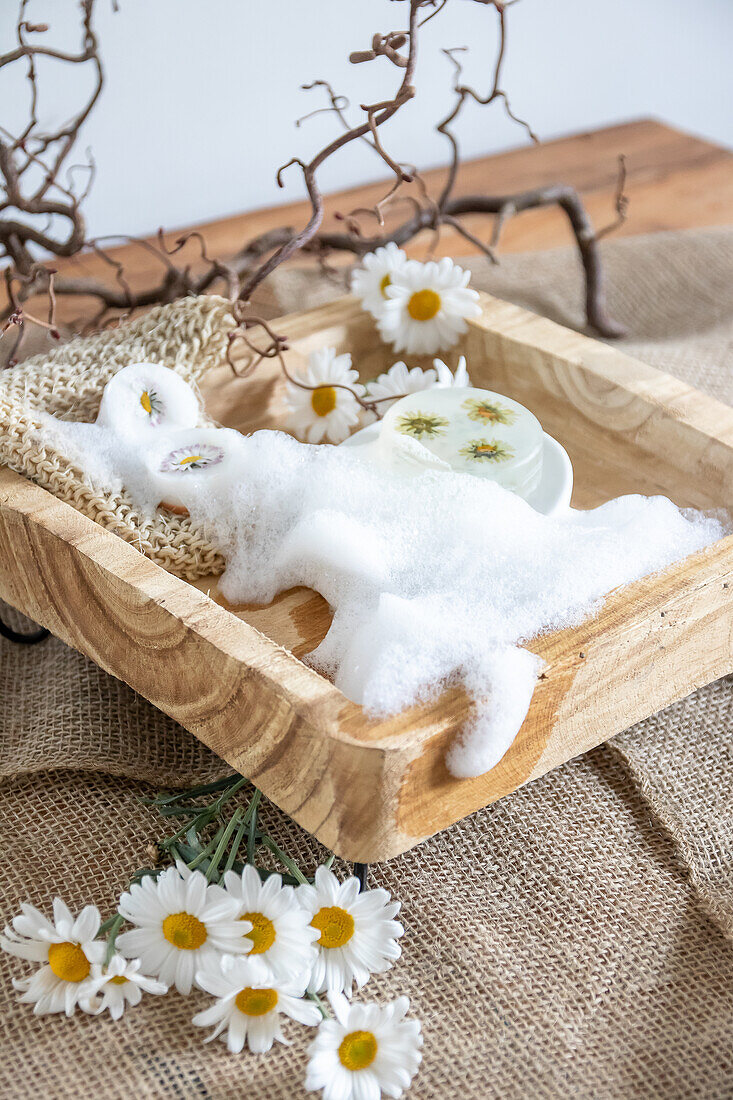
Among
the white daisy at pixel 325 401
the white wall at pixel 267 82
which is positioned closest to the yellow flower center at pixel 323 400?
the white daisy at pixel 325 401

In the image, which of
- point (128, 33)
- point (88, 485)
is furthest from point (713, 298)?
point (88, 485)

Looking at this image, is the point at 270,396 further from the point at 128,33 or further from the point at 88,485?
the point at 128,33

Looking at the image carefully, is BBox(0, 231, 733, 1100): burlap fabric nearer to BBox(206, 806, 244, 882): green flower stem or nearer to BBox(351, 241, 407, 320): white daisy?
BBox(206, 806, 244, 882): green flower stem

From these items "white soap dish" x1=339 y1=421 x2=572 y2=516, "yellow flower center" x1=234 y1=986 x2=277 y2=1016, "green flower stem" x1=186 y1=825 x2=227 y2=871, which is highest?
"white soap dish" x1=339 y1=421 x2=572 y2=516

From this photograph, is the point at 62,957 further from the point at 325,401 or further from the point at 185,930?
the point at 325,401

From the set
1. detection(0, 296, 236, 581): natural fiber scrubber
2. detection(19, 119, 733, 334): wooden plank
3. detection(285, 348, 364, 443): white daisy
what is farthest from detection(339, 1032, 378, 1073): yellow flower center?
detection(19, 119, 733, 334): wooden plank

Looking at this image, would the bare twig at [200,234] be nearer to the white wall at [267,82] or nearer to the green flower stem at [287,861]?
the white wall at [267,82]
